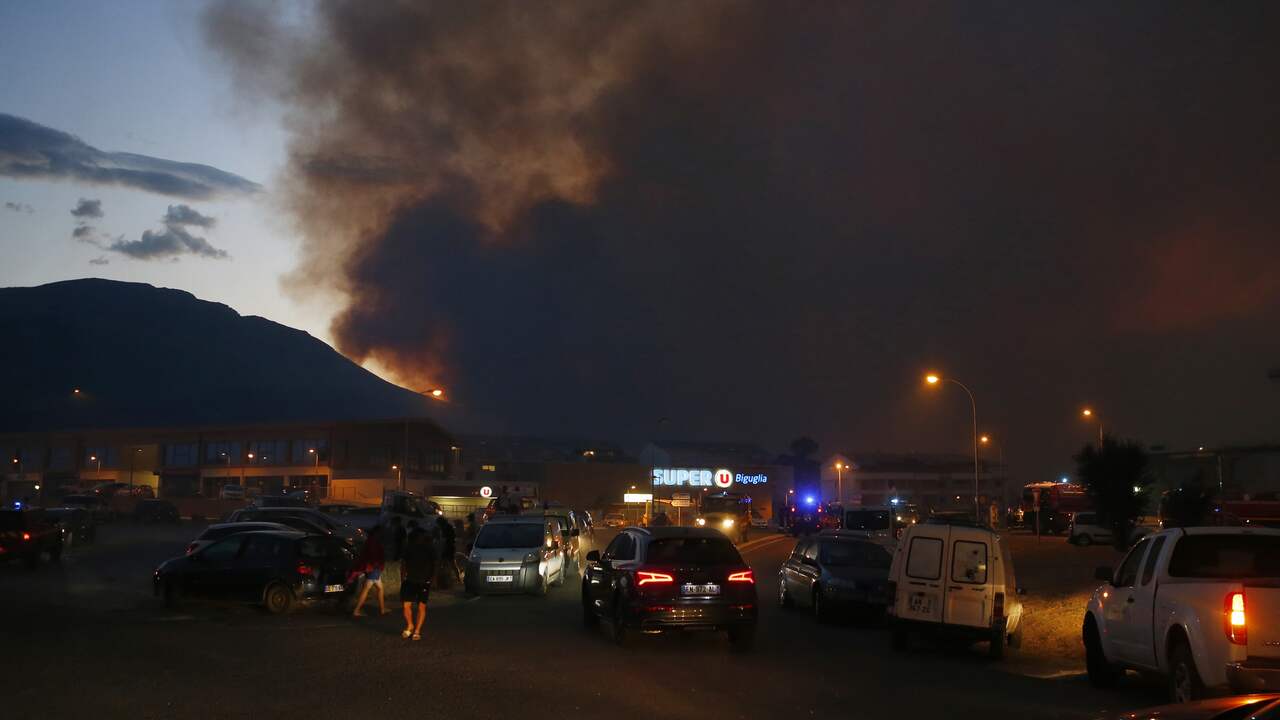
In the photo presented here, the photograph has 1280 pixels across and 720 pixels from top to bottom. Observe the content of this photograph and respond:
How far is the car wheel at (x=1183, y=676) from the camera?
33.2ft

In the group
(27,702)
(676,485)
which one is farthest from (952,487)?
(27,702)

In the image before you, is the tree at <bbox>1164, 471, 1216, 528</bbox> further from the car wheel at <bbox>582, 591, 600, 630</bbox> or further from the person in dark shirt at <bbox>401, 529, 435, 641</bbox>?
the person in dark shirt at <bbox>401, 529, 435, 641</bbox>

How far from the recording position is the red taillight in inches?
384

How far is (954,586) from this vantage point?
16094 millimetres

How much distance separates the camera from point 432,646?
1584 centimetres

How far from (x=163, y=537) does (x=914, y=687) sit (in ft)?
143

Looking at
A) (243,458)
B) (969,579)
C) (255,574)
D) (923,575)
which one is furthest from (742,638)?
(243,458)

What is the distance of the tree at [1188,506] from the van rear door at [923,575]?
99.1 feet

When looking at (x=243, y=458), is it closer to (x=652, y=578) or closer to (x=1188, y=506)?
(x=1188, y=506)

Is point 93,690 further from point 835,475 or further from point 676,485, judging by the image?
point 835,475

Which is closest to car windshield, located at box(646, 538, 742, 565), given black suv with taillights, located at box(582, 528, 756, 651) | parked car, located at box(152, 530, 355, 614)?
black suv with taillights, located at box(582, 528, 756, 651)

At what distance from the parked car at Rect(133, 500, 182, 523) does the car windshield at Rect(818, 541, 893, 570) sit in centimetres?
5280

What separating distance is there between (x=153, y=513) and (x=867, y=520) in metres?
42.8

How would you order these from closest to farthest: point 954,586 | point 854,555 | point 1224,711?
1. point 1224,711
2. point 954,586
3. point 854,555
